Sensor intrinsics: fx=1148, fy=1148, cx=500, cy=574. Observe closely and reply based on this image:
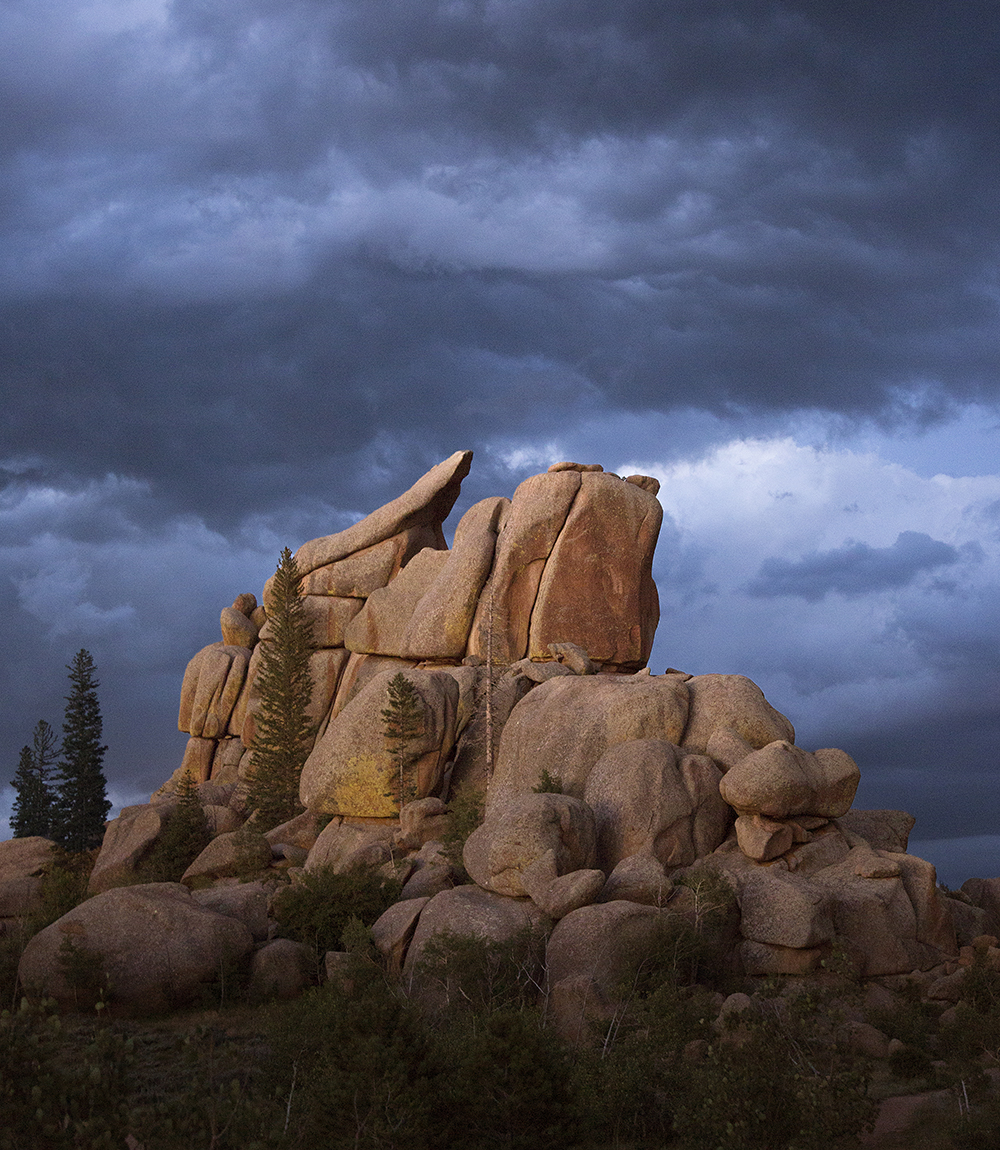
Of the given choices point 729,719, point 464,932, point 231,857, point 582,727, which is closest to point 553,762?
point 582,727

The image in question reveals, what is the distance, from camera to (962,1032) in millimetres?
29250

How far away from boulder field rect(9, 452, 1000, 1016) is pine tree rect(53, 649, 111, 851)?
5553mm

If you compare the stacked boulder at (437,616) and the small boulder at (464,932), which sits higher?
the stacked boulder at (437,616)

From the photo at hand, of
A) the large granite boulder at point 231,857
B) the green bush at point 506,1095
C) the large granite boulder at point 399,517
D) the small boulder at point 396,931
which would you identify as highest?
the large granite boulder at point 399,517

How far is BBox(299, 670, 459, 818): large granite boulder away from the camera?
49.2m

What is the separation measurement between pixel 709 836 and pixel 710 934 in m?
7.25

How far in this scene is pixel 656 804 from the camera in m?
39.8

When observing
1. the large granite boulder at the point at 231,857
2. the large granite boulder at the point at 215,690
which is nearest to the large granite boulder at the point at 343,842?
the large granite boulder at the point at 231,857

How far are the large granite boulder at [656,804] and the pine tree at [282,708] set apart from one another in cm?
2221

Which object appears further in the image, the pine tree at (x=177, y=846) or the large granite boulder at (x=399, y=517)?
the large granite boulder at (x=399, y=517)

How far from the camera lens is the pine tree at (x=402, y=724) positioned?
160 ft

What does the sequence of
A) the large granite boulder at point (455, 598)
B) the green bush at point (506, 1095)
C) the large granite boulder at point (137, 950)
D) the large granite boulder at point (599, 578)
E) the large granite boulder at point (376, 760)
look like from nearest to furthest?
the green bush at point (506, 1095) → the large granite boulder at point (137, 950) → the large granite boulder at point (376, 760) → the large granite boulder at point (599, 578) → the large granite boulder at point (455, 598)

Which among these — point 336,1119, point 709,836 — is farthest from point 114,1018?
point 709,836

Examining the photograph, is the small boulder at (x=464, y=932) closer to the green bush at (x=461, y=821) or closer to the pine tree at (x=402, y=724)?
the green bush at (x=461, y=821)
